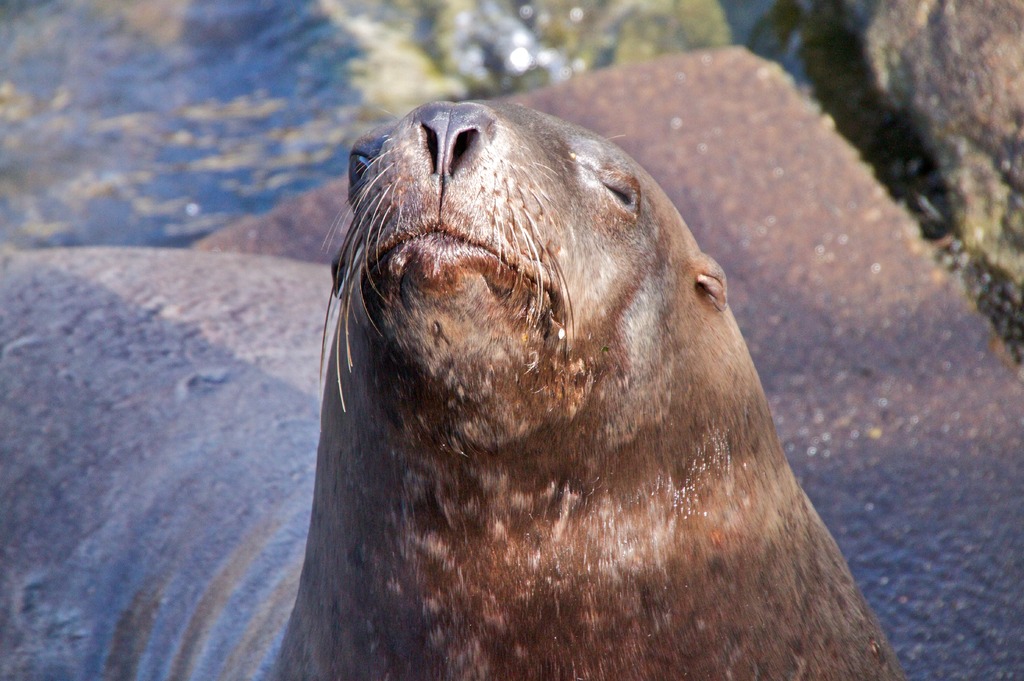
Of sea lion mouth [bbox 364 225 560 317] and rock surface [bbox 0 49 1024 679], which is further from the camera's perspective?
rock surface [bbox 0 49 1024 679]

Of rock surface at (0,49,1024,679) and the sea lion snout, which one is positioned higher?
the sea lion snout

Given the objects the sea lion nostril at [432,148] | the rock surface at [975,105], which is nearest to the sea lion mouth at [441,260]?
the sea lion nostril at [432,148]

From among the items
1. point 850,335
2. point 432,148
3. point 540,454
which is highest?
point 432,148

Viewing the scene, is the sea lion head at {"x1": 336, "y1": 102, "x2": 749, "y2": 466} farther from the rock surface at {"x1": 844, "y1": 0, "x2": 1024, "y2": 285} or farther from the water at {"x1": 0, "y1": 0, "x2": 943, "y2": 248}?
the water at {"x1": 0, "y1": 0, "x2": 943, "y2": 248}

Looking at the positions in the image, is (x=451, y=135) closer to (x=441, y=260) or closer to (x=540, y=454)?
(x=441, y=260)

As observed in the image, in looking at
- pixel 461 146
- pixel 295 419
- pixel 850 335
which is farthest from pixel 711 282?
pixel 850 335

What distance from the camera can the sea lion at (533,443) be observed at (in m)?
1.95

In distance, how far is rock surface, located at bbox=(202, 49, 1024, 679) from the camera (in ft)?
12.2

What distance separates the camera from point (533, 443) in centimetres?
212

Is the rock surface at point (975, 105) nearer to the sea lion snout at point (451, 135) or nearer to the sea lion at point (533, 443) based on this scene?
the sea lion at point (533, 443)

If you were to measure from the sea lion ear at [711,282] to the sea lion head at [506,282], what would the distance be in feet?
0.48


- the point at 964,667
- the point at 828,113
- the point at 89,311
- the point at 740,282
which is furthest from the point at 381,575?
the point at 828,113

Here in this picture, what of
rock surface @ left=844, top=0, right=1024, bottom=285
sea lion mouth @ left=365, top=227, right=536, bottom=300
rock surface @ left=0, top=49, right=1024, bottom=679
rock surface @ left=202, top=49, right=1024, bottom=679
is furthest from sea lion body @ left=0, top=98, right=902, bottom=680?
rock surface @ left=844, top=0, right=1024, bottom=285

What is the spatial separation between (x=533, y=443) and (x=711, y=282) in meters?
0.64
